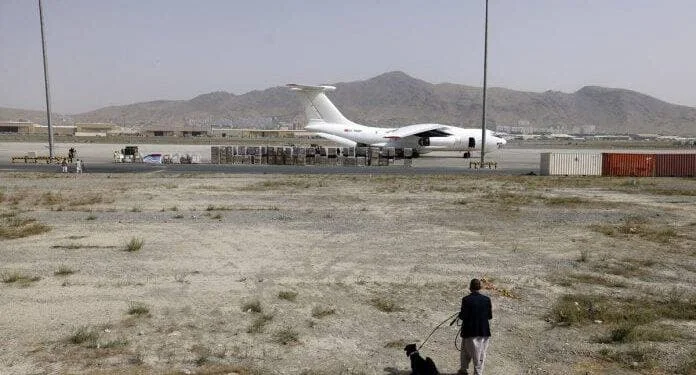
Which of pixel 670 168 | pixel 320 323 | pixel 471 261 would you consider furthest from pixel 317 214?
pixel 670 168

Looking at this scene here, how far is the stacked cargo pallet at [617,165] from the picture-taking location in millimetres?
47281

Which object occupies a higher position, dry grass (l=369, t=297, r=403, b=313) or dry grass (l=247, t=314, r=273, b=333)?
dry grass (l=247, t=314, r=273, b=333)

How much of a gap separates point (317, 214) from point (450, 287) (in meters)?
12.6

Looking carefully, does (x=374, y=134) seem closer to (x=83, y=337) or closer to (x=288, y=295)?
(x=288, y=295)

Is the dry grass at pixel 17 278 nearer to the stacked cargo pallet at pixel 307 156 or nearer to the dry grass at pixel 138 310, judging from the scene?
the dry grass at pixel 138 310

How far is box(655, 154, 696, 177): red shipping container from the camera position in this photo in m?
47.9

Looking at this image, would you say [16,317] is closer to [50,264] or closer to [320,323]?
[50,264]

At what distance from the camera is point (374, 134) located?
215ft

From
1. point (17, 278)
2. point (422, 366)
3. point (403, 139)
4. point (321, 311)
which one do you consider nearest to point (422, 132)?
point (403, 139)

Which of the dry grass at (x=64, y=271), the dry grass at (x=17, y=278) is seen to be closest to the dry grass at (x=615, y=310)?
the dry grass at (x=64, y=271)

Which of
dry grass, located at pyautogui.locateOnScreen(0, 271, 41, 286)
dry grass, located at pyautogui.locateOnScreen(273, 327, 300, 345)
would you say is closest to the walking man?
dry grass, located at pyautogui.locateOnScreen(273, 327, 300, 345)

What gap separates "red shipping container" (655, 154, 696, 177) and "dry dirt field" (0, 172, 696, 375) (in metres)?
21.0

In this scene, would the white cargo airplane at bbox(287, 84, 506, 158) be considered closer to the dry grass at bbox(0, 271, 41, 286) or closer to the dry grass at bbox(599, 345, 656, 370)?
the dry grass at bbox(0, 271, 41, 286)

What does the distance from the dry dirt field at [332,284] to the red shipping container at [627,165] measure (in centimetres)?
1838
